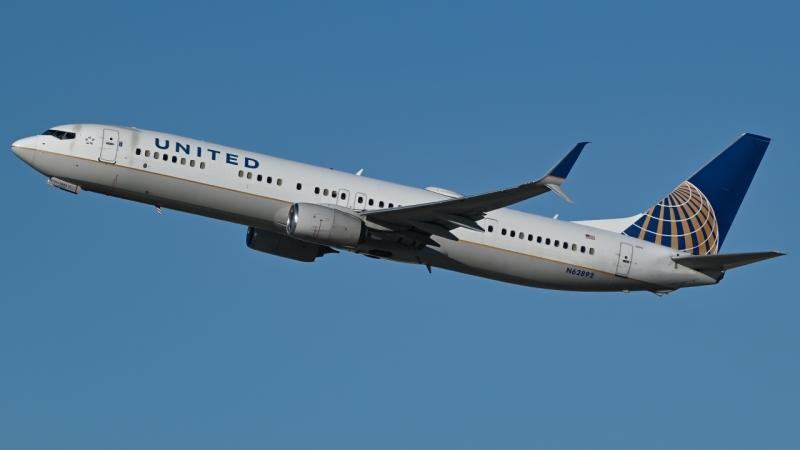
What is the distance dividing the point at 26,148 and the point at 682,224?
104ft

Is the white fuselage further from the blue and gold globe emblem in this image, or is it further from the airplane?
the blue and gold globe emblem

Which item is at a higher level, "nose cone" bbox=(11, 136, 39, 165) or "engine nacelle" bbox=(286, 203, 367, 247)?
"nose cone" bbox=(11, 136, 39, 165)

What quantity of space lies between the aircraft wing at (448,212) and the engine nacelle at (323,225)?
1063 millimetres

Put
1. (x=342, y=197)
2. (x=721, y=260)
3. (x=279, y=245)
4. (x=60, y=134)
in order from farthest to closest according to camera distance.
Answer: (x=279, y=245) < (x=721, y=260) < (x=342, y=197) < (x=60, y=134)

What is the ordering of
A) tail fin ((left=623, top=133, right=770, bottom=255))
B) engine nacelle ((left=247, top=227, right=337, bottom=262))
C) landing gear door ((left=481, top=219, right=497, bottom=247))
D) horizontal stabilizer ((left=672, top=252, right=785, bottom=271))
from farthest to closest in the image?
1. tail fin ((left=623, top=133, right=770, bottom=255))
2. engine nacelle ((left=247, top=227, right=337, bottom=262))
3. landing gear door ((left=481, top=219, right=497, bottom=247))
4. horizontal stabilizer ((left=672, top=252, right=785, bottom=271))

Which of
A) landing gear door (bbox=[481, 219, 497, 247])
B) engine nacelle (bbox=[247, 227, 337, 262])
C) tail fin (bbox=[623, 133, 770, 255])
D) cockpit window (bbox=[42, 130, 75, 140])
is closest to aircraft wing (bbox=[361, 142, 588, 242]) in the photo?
landing gear door (bbox=[481, 219, 497, 247])

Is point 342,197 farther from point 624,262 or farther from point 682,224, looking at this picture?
point 682,224

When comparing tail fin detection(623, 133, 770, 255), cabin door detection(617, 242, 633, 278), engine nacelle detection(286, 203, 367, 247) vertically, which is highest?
tail fin detection(623, 133, 770, 255)

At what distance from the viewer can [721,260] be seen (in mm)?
48938

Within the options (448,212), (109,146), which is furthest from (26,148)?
(448,212)

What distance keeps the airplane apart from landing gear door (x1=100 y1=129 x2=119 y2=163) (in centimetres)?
5

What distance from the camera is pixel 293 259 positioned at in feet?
167

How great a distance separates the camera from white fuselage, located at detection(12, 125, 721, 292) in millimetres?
44656

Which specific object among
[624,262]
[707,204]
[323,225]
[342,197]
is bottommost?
[323,225]
